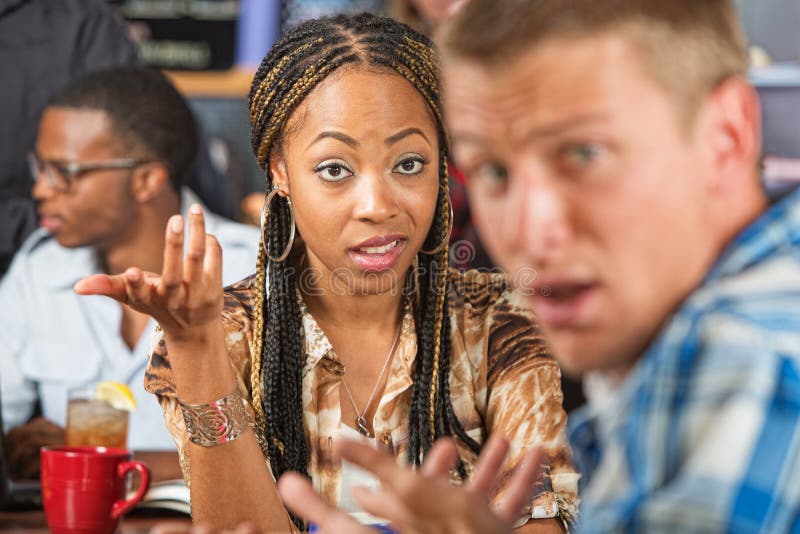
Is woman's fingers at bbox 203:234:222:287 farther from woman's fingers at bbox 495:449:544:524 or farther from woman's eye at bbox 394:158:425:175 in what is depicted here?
woman's fingers at bbox 495:449:544:524

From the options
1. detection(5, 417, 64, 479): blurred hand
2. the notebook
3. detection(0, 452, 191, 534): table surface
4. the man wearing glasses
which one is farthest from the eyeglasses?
detection(0, 452, 191, 534): table surface

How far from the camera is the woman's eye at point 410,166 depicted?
1695 millimetres

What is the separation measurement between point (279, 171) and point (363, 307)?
275mm

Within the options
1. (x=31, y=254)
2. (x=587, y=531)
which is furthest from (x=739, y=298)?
(x=31, y=254)

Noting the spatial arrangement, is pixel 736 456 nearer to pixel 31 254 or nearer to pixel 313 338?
pixel 313 338

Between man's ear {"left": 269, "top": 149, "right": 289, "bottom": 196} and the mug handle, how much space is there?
52 centimetres

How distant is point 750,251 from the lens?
2.54 ft

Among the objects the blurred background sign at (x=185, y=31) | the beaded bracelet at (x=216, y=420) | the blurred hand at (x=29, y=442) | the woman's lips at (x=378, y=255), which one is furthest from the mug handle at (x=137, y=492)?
the blurred background sign at (x=185, y=31)

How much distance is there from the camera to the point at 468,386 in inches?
70.7

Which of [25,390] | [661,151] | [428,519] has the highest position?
[661,151]

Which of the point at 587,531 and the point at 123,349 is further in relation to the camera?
the point at 123,349

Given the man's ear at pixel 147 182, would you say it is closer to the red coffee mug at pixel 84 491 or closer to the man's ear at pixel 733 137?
the red coffee mug at pixel 84 491

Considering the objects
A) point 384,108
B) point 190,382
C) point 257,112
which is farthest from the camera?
point 257,112

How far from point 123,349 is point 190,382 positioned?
5.78 feet
